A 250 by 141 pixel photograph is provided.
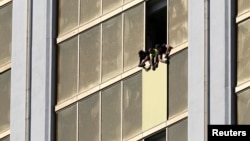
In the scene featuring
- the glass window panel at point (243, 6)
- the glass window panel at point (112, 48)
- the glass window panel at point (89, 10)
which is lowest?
the glass window panel at point (112, 48)

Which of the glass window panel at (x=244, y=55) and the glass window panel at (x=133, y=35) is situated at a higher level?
the glass window panel at (x=133, y=35)

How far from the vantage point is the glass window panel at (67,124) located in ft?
251

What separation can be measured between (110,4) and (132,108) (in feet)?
13.3

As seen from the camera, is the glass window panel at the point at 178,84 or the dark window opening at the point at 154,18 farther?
the dark window opening at the point at 154,18

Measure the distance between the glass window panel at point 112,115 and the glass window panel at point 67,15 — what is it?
126 inches

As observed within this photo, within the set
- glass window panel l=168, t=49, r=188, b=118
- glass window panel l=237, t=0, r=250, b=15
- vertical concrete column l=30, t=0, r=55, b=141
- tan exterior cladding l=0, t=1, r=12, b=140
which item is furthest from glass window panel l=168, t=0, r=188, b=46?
tan exterior cladding l=0, t=1, r=12, b=140

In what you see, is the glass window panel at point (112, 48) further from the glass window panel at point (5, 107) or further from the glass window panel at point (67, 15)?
the glass window panel at point (5, 107)

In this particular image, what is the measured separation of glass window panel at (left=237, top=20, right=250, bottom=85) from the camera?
73.2 meters

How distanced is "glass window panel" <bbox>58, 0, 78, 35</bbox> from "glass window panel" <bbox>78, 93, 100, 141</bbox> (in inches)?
112

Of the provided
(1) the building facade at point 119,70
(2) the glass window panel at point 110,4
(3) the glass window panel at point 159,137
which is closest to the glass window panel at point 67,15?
(1) the building facade at point 119,70

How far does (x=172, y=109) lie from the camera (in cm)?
7419

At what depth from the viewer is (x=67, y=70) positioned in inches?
3036

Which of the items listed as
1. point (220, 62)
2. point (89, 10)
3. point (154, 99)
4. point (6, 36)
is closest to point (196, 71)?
point (220, 62)

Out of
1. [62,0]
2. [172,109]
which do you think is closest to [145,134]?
[172,109]
